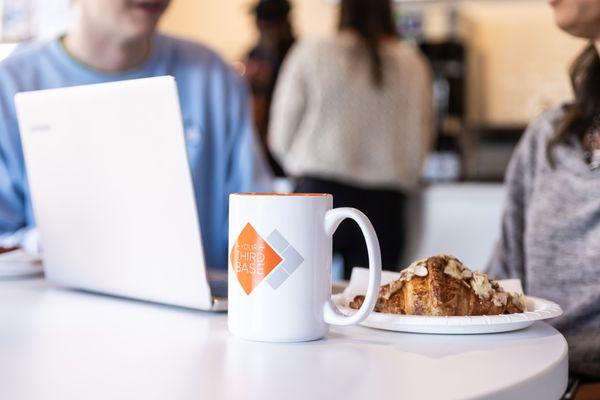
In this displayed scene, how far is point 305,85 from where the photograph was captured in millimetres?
2611

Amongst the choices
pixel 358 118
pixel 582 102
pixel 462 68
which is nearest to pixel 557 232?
pixel 582 102

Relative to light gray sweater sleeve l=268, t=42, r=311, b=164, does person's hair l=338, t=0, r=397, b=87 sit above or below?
above

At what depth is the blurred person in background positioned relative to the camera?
3.11 metres

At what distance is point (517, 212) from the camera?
1.38 meters

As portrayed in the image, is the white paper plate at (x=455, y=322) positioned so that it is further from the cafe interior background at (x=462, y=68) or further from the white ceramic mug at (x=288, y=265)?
the cafe interior background at (x=462, y=68)

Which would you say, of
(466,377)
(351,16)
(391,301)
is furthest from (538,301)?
(351,16)

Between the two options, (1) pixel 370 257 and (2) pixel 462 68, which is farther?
(2) pixel 462 68

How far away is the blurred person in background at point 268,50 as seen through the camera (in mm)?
3113

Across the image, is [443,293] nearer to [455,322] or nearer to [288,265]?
[455,322]

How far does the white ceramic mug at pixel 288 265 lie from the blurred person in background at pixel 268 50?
2.46 m

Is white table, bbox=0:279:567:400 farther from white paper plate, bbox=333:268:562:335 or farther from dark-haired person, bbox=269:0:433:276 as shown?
dark-haired person, bbox=269:0:433:276

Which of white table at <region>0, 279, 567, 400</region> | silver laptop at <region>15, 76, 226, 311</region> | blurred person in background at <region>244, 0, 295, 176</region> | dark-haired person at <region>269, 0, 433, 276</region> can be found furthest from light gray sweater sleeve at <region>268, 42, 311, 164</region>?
white table at <region>0, 279, 567, 400</region>

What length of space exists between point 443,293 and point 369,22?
6.07 ft

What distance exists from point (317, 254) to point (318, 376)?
13cm
